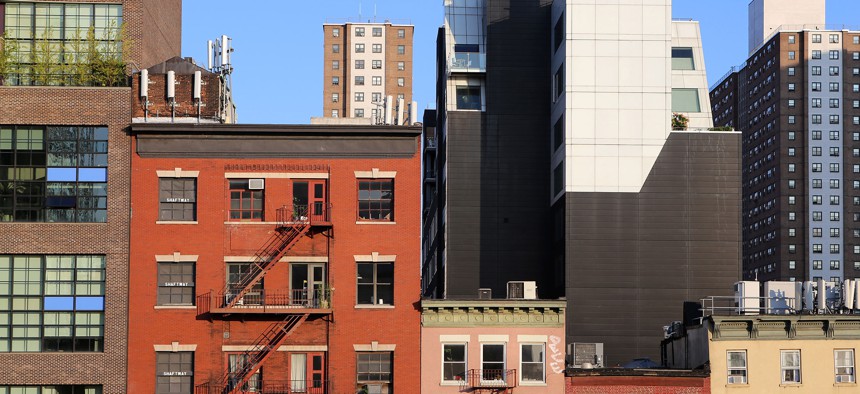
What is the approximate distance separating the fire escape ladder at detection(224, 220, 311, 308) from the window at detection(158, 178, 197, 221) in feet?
12.6

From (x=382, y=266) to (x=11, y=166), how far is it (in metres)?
17.9

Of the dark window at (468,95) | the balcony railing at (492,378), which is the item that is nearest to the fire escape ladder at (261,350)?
the balcony railing at (492,378)

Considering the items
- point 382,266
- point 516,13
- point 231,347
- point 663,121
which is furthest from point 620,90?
point 231,347

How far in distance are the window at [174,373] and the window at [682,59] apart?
1752 inches

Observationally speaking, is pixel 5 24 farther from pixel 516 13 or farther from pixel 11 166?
pixel 516 13

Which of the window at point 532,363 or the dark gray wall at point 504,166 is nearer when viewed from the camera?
the window at point 532,363

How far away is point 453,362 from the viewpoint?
194 feet

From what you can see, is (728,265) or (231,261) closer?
(231,261)

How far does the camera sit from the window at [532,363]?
59125mm

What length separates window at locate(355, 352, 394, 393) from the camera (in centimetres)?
5872

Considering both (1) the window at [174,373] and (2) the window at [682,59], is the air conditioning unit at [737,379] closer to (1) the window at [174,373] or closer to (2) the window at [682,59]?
(1) the window at [174,373]

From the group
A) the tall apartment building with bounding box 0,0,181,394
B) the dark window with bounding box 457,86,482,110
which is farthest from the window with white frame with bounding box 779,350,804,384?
the dark window with bounding box 457,86,482,110

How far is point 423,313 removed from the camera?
59.2 metres

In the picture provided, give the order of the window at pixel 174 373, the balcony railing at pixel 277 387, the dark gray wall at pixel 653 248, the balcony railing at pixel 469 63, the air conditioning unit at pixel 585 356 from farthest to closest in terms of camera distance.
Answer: the balcony railing at pixel 469 63 → the dark gray wall at pixel 653 248 → the air conditioning unit at pixel 585 356 → the window at pixel 174 373 → the balcony railing at pixel 277 387
